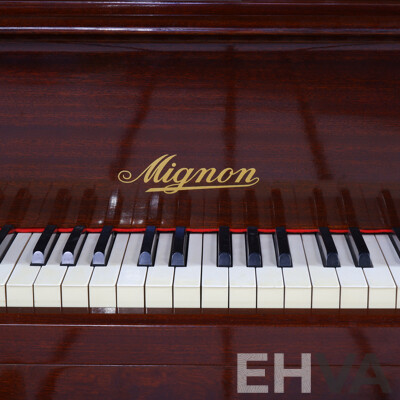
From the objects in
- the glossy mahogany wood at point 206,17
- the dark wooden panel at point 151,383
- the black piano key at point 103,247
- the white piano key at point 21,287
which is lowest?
the dark wooden panel at point 151,383

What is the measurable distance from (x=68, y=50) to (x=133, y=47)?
0.16 m

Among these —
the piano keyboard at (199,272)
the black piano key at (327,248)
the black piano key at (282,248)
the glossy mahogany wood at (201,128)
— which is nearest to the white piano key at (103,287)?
the piano keyboard at (199,272)

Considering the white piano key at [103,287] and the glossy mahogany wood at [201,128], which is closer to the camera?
the white piano key at [103,287]

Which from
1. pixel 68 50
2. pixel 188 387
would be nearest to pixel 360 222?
pixel 188 387

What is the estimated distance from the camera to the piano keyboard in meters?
1.46

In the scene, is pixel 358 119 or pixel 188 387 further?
pixel 358 119

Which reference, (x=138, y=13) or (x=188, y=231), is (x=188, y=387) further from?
(x=138, y=13)

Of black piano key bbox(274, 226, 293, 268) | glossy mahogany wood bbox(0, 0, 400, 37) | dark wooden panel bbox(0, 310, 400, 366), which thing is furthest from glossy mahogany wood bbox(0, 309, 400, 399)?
glossy mahogany wood bbox(0, 0, 400, 37)

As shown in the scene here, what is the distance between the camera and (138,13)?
145 centimetres

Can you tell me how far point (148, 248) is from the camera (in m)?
1.57

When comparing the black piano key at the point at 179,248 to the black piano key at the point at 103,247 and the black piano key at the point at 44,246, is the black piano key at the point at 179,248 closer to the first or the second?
the black piano key at the point at 103,247

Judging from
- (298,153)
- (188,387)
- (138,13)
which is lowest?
(188,387)

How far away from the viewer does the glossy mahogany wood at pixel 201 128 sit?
1.60m

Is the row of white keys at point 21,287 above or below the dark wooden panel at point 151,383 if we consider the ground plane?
above
